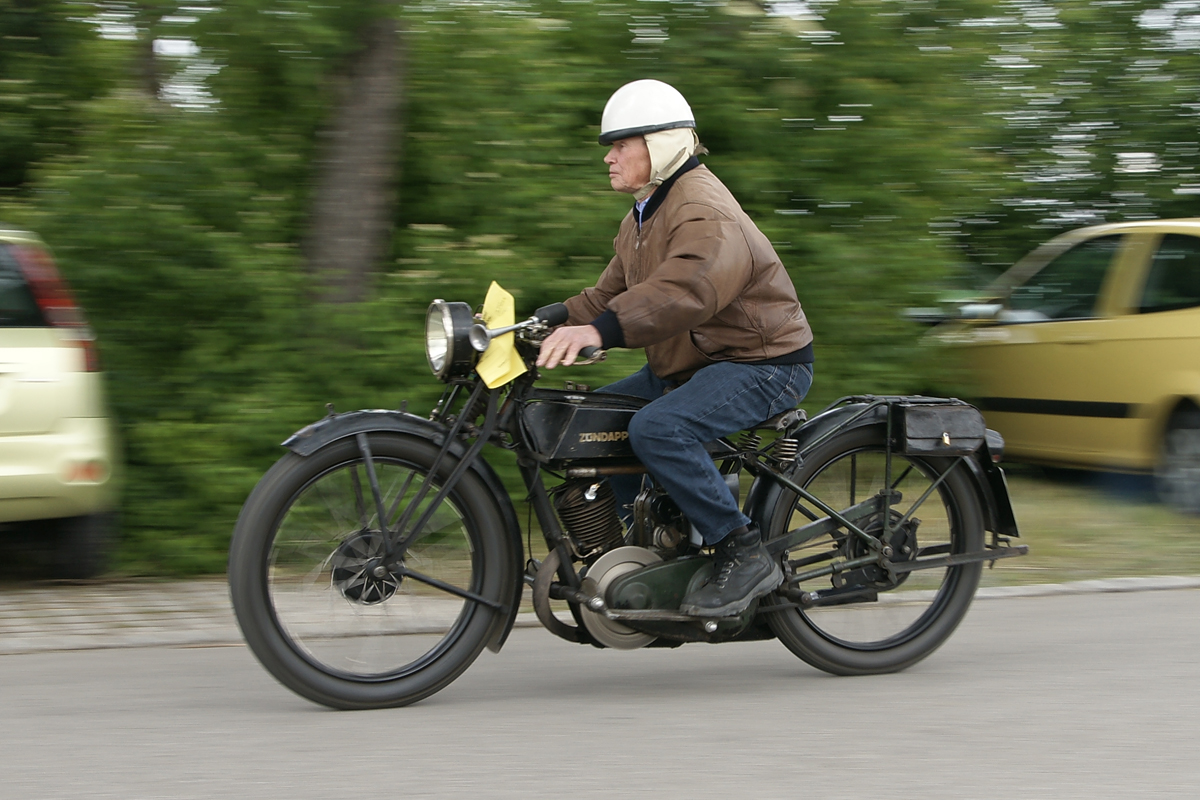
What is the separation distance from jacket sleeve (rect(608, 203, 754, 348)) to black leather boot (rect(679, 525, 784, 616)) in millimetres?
709

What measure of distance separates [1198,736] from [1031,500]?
425cm

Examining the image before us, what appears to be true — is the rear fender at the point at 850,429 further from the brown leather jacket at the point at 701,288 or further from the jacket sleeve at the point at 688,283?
the jacket sleeve at the point at 688,283

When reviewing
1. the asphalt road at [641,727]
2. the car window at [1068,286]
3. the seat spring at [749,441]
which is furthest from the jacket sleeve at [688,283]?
the car window at [1068,286]

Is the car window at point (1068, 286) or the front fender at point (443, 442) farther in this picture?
the car window at point (1068, 286)

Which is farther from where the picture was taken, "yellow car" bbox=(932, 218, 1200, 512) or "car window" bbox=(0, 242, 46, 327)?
"yellow car" bbox=(932, 218, 1200, 512)

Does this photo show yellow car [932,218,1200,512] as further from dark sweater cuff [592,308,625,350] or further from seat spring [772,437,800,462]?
dark sweater cuff [592,308,625,350]

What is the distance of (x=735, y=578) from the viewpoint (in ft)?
14.5

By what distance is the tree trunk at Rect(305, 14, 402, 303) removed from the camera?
7164 millimetres

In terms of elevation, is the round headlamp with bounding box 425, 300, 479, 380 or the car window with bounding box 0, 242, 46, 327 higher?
the round headlamp with bounding box 425, 300, 479, 380

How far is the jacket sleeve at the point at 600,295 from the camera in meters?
4.79

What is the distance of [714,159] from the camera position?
7.81 metres

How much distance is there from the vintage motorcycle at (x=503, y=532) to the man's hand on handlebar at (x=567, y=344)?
0.10 metres

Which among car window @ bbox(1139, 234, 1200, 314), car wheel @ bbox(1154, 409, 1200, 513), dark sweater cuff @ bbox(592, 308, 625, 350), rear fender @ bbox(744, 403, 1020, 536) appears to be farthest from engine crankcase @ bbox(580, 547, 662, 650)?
car window @ bbox(1139, 234, 1200, 314)

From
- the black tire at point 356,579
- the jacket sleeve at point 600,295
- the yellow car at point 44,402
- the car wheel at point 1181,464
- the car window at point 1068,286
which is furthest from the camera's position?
the car window at point 1068,286
